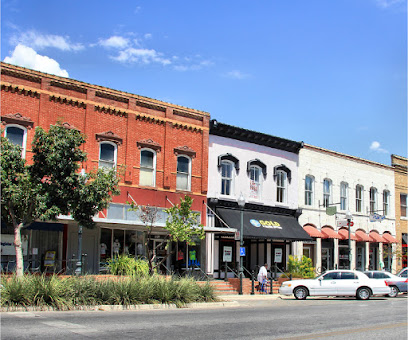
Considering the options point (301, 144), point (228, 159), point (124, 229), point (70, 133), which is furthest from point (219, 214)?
point (70, 133)

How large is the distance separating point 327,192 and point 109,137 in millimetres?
17064

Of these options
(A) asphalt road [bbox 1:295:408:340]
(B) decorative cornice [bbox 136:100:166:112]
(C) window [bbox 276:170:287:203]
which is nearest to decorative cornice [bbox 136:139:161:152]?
(B) decorative cornice [bbox 136:100:166:112]

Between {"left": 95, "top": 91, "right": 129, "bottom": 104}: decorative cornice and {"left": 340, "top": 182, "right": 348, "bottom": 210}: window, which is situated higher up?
{"left": 95, "top": 91, "right": 129, "bottom": 104}: decorative cornice

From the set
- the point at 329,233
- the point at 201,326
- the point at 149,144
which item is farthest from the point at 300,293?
the point at 201,326

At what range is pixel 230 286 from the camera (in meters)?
27.1

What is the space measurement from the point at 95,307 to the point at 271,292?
13.2 meters

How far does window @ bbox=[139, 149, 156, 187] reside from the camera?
26.7 meters

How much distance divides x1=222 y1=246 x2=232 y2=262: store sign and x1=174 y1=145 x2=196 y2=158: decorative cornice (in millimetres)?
5647

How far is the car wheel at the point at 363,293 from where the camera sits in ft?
78.4

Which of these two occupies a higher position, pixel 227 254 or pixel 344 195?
pixel 344 195

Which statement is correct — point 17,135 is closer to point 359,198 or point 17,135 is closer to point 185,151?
point 185,151

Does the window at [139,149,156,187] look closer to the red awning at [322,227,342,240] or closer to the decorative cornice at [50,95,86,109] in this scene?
the decorative cornice at [50,95,86,109]

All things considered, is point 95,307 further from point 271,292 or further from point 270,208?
point 270,208

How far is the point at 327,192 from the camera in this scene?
118 ft
